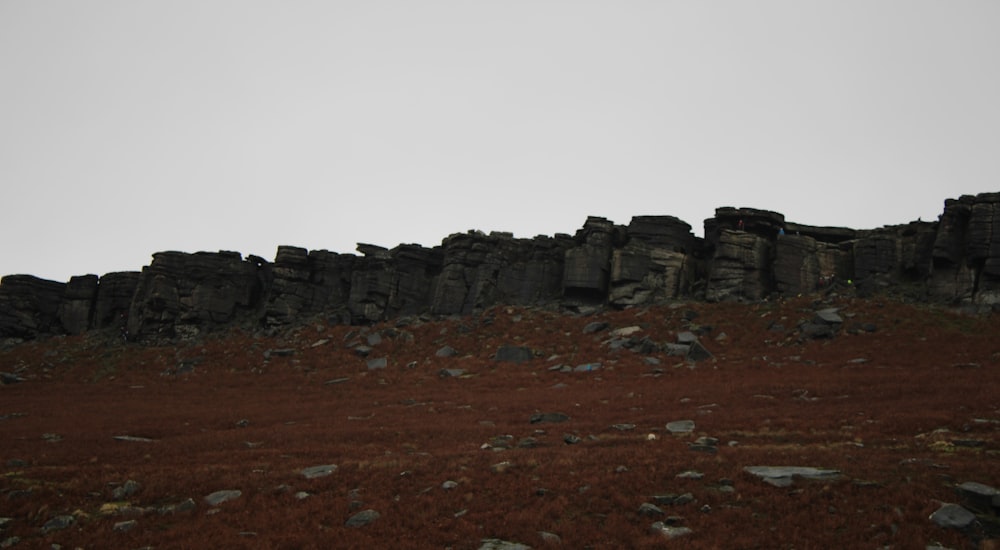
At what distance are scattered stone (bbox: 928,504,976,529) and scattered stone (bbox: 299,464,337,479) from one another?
16227mm

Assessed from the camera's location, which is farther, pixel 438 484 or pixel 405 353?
pixel 405 353

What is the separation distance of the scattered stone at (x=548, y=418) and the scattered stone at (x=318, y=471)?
1126cm

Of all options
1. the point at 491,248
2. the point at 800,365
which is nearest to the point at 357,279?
the point at 491,248

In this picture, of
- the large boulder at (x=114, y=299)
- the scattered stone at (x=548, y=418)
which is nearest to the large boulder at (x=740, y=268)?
the scattered stone at (x=548, y=418)

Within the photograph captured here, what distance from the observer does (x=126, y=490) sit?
19.5m

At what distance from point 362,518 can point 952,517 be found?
43.6ft

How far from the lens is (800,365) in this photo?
40781 millimetres

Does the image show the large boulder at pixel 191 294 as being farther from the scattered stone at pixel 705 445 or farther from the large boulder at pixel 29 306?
the scattered stone at pixel 705 445

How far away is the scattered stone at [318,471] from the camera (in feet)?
68.9

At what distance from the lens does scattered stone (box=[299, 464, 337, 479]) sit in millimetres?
20987

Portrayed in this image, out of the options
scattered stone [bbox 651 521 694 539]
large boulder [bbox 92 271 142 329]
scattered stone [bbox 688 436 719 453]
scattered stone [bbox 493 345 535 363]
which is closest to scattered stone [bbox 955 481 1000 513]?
scattered stone [bbox 651 521 694 539]

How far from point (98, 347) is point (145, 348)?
6200 millimetres

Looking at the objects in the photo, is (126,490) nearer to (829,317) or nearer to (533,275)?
(829,317)

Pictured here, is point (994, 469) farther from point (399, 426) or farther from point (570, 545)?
point (399, 426)
